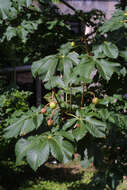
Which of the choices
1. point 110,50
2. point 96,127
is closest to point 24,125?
point 96,127

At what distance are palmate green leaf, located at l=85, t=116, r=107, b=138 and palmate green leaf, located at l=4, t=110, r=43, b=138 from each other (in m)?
0.29

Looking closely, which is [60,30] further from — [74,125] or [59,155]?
[59,155]

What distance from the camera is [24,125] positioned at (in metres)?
1.59

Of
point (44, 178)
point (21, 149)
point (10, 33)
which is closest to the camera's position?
point (21, 149)

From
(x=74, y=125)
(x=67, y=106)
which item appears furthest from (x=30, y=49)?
(x=74, y=125)

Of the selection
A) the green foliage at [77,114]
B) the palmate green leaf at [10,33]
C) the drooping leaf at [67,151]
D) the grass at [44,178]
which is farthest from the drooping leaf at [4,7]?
the grass at [44,178]

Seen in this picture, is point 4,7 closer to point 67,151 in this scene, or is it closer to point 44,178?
point 67,151

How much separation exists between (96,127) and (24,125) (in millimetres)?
440

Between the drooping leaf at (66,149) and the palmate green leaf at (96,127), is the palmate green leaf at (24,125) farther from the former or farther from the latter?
the palmate green leaf at (96,127)

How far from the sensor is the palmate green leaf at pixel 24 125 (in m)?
1.54

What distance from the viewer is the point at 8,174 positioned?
13.3 ft

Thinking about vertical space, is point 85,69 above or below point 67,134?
above

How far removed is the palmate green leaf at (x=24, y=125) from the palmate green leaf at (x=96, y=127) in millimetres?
292

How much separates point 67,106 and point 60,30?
1.64m
